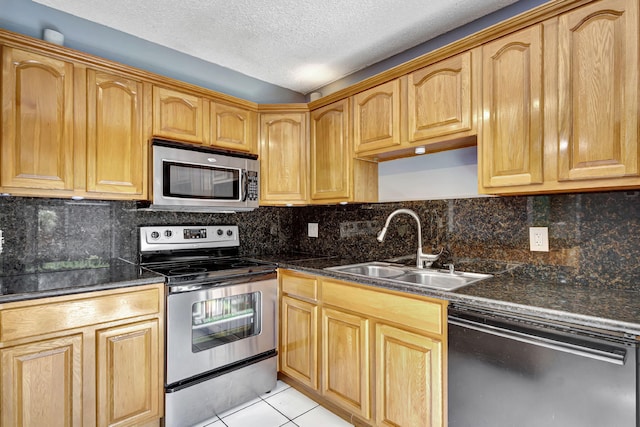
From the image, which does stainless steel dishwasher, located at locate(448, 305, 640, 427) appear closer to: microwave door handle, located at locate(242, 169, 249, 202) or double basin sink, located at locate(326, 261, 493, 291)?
double basin sink, located at locate(326, 261, 493, 291)

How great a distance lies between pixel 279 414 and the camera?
2.04m

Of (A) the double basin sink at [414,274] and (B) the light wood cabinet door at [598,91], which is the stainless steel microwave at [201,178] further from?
(B) the light wood cabinet door at [598,91]

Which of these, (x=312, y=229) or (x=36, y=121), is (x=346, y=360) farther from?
(x=36, y=121)

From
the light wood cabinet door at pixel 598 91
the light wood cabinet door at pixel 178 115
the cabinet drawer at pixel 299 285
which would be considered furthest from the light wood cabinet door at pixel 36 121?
the light wood cabinet door at pixel 598 91

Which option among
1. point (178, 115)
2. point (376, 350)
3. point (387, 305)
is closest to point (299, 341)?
point (376, 350)

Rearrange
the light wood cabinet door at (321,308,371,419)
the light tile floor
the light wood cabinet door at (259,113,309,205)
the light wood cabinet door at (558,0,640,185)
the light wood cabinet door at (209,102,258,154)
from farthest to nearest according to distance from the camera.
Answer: the light wood cabinet door at (259,113,309,205), the light wood cabinet door at (209,102,258,154), the light tile floor, the light wood cabinet door at (321,308,371,419), the light wood cabinet door at (558,0,640,185)

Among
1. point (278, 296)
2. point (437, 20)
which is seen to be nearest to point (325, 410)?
point (278, 296)

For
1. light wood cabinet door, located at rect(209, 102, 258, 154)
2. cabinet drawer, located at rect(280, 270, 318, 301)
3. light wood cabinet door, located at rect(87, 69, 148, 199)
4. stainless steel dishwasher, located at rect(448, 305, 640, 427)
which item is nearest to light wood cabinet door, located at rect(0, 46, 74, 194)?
light wood cabinet door, located at rect(87, 69, 148, 199)

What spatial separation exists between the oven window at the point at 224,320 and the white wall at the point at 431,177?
1.23 meters

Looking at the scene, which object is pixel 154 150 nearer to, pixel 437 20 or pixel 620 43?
pixel 437 20

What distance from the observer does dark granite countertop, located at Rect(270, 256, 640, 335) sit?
43.2 inches

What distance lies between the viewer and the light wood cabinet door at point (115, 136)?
1871 millimetres

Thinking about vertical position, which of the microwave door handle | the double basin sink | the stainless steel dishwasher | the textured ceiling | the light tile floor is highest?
the textured ceiling

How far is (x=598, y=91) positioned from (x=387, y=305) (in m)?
1.29
